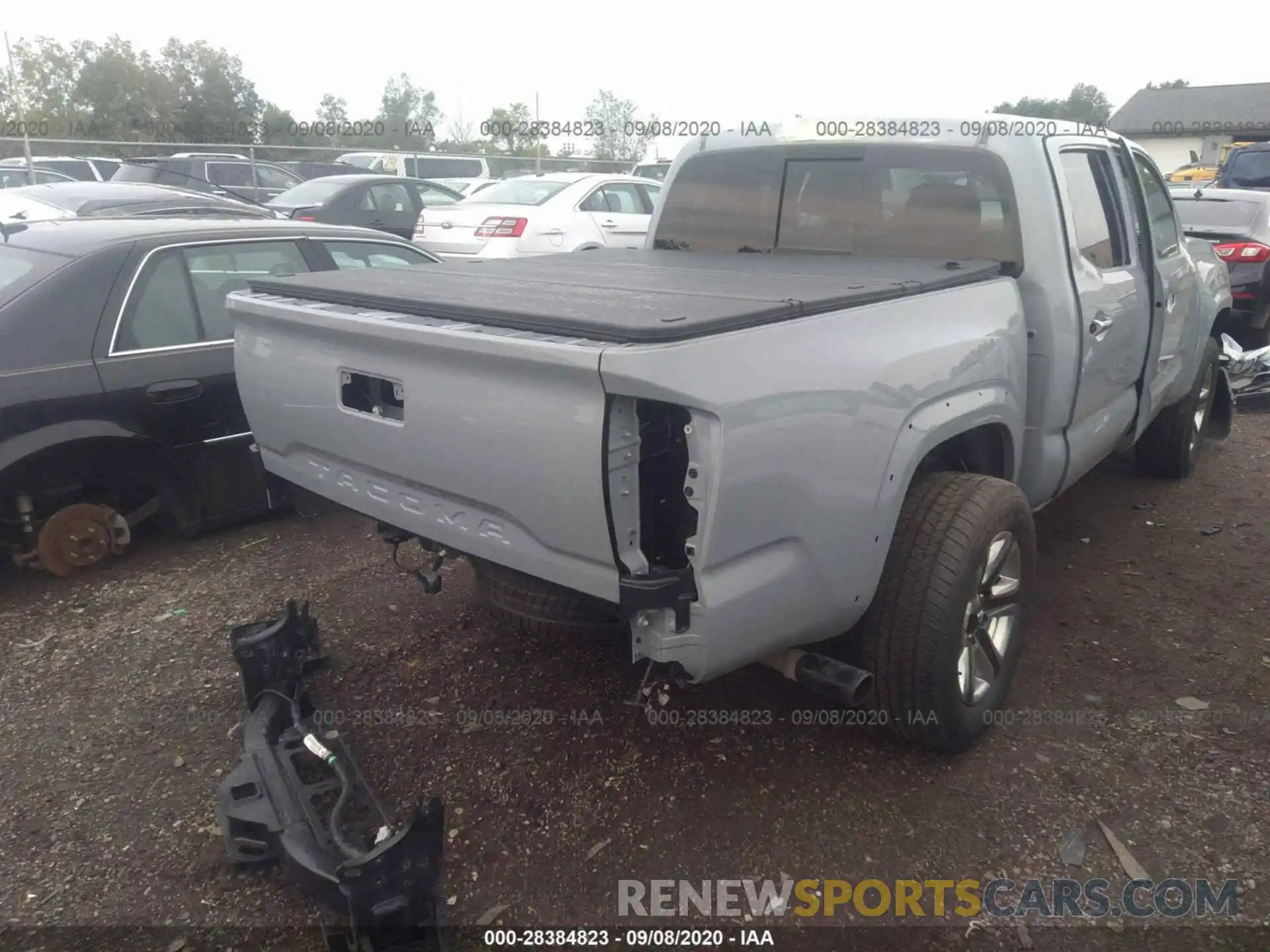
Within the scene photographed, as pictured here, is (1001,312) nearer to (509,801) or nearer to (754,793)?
(754,793)

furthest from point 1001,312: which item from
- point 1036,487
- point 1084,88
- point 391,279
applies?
point 1084,88

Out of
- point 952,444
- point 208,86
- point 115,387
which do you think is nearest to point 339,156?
point 115,387

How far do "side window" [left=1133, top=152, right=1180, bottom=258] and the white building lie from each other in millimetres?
41667

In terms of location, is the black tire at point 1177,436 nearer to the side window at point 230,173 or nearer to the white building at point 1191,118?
the side window at point 230,173

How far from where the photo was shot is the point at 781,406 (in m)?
2.11

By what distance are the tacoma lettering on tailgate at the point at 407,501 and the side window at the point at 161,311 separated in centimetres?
177

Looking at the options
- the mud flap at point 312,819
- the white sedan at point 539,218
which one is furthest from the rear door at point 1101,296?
the white sedan at point 539,218

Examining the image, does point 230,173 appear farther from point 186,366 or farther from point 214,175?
point 186,366

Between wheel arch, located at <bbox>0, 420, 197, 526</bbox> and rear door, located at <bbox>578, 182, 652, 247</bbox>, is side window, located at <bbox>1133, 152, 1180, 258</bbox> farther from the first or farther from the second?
rear door, located at <bbox>578, 182, 652, 247</bbox>

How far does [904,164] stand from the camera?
3557 mm

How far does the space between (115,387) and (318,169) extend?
18667mm

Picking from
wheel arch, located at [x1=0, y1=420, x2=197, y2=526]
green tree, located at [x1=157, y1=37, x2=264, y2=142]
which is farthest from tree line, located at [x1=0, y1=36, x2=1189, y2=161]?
wheel arch, located at [x1=0, y1=420, x2=197, y2=526]

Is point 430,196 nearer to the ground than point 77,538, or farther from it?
farther from it

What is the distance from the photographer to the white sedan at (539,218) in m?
9.47
